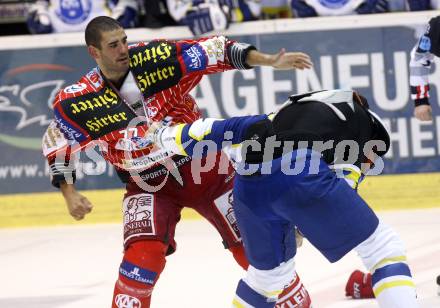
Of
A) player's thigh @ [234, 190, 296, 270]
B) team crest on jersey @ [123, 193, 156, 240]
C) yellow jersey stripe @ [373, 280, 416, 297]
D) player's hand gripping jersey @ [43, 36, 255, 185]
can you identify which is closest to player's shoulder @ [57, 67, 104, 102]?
player's hand gripping jersey @ [43, 36, 255, 185]

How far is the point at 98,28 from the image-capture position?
5570 mm

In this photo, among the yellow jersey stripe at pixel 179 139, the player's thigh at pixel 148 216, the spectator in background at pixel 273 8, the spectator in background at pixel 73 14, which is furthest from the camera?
the spectator in background at pixel 273 8

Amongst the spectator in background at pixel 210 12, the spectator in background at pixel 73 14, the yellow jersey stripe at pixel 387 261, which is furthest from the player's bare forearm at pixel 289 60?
the spectator in background at pixel 73 14

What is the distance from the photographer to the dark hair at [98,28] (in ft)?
18.1

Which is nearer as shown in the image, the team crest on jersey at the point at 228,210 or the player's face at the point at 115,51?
the player's face at the point at 115,51

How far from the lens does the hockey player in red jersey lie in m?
5.36

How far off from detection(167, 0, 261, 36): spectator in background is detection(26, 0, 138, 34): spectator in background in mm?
360

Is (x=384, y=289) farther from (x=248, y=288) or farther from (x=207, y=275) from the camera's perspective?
(x=207, y=275)

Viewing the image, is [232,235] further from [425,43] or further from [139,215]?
[425,43]

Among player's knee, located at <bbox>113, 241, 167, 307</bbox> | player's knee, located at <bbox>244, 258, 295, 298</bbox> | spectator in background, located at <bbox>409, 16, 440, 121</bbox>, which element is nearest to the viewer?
player's knee, located at <bbox>244, 258, 295, 298</bbox>

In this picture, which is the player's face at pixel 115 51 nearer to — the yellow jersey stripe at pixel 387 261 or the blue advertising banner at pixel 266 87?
the yellow jersey stripe at pixel 387 261

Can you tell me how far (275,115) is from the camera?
4.64 m

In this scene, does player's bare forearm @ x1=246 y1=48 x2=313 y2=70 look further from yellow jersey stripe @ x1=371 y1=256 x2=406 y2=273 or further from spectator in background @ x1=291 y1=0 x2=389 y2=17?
spectator in background @ x1=291 y1=0 x2=389 y2=17

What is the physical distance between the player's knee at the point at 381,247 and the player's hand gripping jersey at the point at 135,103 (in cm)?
130
